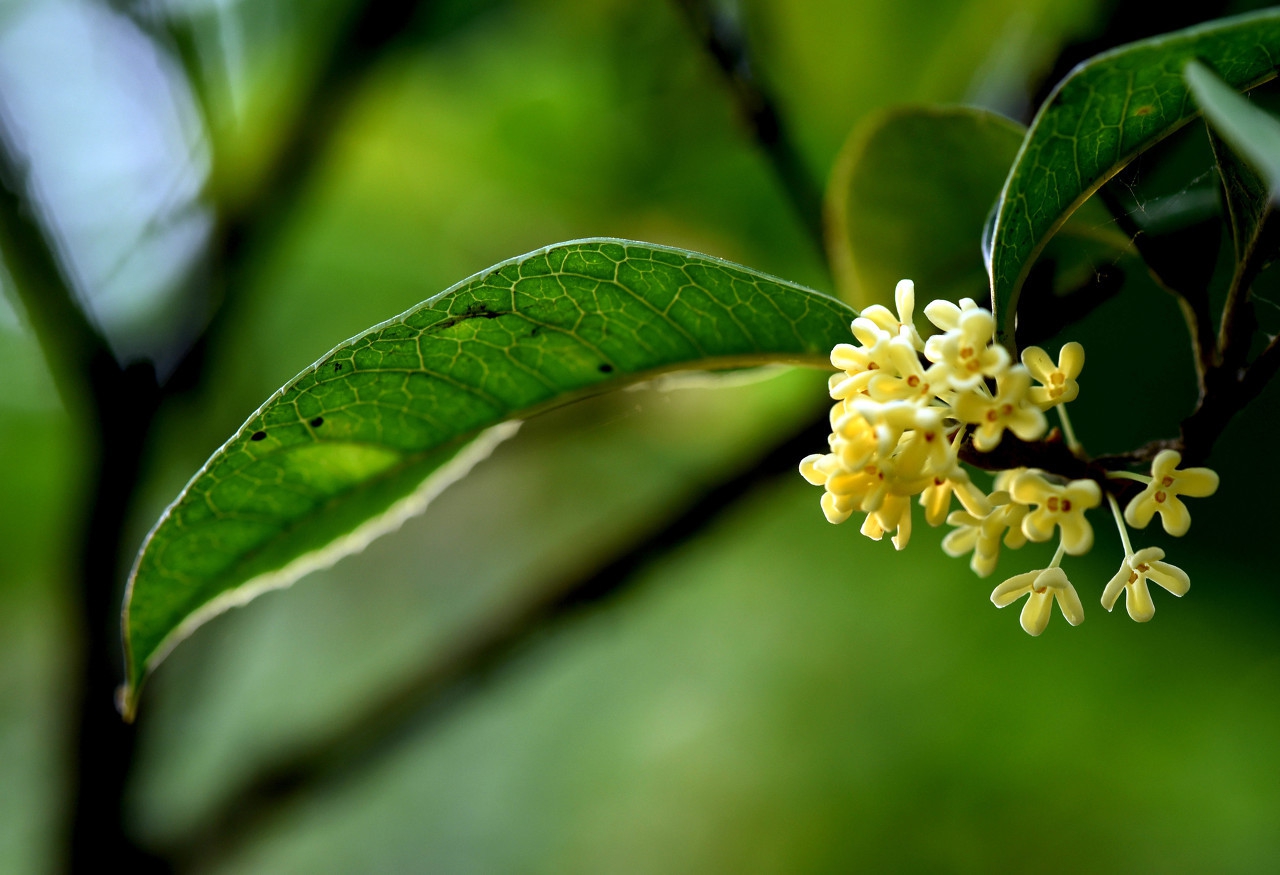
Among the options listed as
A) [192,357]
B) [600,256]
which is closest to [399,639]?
[192,357]

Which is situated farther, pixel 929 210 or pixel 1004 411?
pixel 929 210

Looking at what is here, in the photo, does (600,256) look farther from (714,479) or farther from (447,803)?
(447,803)

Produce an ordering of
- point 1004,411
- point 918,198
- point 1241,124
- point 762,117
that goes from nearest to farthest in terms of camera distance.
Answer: point 1241,124, point 1004,411, point 918,198, point 762,117

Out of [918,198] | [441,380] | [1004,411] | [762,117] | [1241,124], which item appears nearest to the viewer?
[1241,124]

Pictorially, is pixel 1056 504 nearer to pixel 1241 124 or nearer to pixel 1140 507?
pixel 1140 507

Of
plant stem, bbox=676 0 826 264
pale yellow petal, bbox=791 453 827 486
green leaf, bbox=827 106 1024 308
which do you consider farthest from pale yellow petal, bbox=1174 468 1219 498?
plant stem, bbox=676 0 826 264

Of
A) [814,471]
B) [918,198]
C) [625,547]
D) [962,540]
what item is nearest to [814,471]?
[814,471]

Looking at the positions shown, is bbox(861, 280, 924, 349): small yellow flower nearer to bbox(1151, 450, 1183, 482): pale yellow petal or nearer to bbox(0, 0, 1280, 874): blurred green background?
bbox(1151, 450, 1183, 482): pale yellow petal
